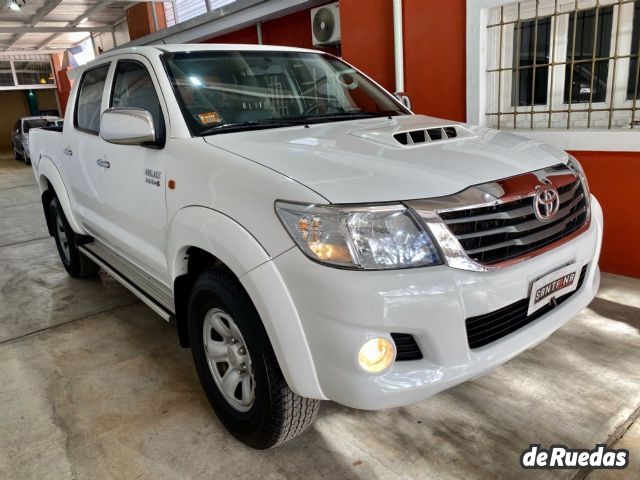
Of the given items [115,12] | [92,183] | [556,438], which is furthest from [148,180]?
[115,12]

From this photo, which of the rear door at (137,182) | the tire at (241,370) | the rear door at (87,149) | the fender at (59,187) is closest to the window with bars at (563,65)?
the rear door at (137,182)

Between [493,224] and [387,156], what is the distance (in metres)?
0.45

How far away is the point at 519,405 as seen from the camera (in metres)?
Result: 2.35

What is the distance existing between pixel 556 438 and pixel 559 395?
335 millimetres

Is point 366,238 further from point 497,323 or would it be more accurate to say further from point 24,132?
point 24,132

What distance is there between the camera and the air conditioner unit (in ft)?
19.9

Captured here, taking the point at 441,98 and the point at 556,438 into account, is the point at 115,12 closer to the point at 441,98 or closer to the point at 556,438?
the point at 441,98

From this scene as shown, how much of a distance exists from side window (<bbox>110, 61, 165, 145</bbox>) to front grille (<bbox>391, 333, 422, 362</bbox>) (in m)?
→ 1.41

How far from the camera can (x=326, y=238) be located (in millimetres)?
1602

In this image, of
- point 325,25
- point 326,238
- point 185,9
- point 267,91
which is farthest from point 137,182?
point 185,9

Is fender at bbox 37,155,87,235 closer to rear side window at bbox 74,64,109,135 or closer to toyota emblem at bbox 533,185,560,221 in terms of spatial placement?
rear side window at bbox 74,64,109,135

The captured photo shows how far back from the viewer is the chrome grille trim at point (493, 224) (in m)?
1.62

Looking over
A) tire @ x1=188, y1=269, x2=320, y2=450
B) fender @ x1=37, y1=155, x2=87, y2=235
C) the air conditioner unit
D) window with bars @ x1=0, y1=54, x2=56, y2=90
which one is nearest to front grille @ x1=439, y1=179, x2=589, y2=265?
tire @ x1=188, y1=269, x2=320, y2=450

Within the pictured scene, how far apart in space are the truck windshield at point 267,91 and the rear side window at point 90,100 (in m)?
0.90
